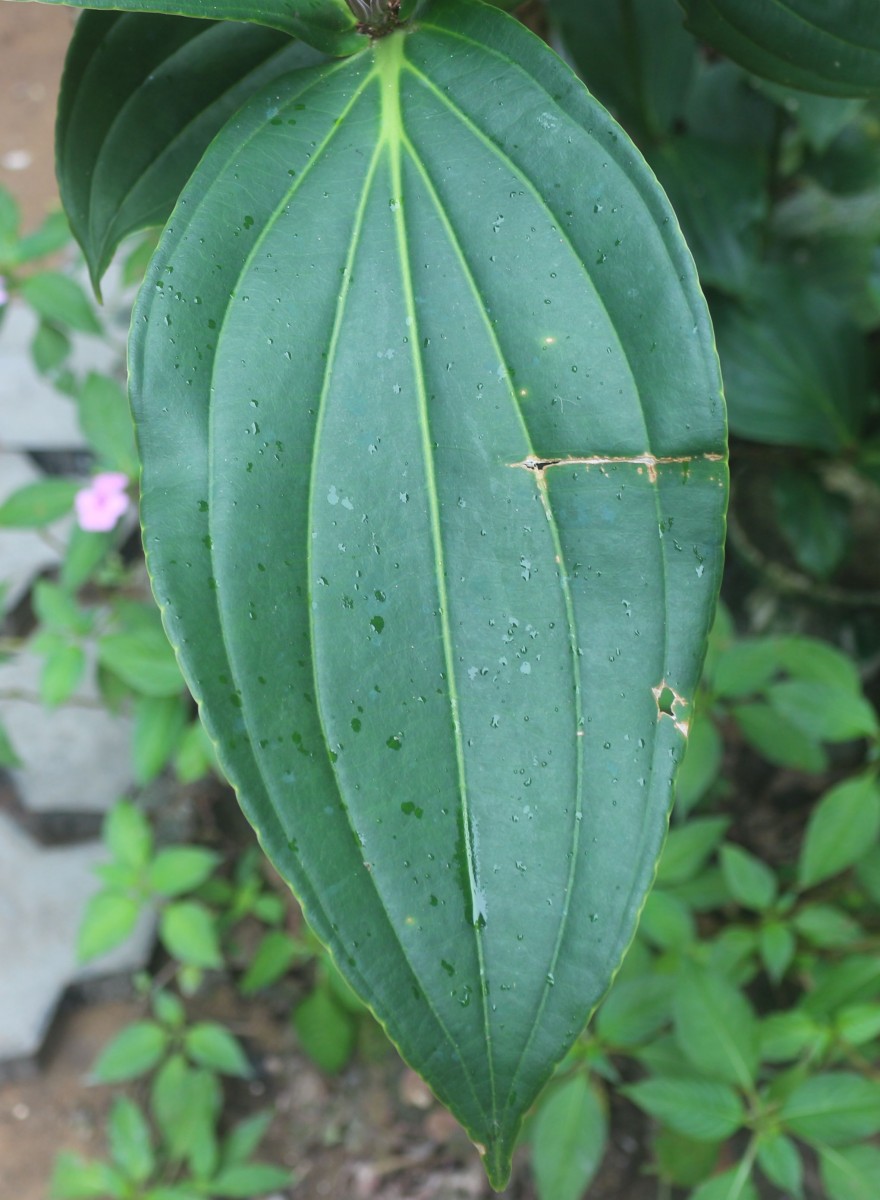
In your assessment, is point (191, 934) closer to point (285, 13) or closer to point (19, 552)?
point (19, 552)

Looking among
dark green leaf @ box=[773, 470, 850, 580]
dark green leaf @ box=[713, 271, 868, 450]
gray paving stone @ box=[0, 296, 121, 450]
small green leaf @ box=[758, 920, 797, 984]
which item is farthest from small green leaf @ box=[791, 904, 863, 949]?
gray paving stone @ box=[0, 296, 121, 450]

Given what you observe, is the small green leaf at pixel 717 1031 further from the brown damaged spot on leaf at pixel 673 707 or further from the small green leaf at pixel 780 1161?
the brown damaged spot on leaf at pixel 673 707

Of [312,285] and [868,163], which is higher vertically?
[868,163]

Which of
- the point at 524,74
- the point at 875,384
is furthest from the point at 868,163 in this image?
the point at 524,74

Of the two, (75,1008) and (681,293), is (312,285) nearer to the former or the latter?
(681,293)

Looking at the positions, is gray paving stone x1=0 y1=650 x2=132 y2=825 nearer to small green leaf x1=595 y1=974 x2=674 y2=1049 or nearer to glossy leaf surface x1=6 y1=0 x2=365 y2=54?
small green leaf x1=595 y1=974 x2=674 y2=1049

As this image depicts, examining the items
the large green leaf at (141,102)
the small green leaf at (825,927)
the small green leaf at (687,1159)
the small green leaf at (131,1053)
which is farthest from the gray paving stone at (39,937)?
the large green leaf at (141,102)

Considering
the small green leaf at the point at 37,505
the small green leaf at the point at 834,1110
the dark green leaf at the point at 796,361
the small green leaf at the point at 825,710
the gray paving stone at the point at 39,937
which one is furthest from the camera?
the gray paving stone at the point at 39,937
